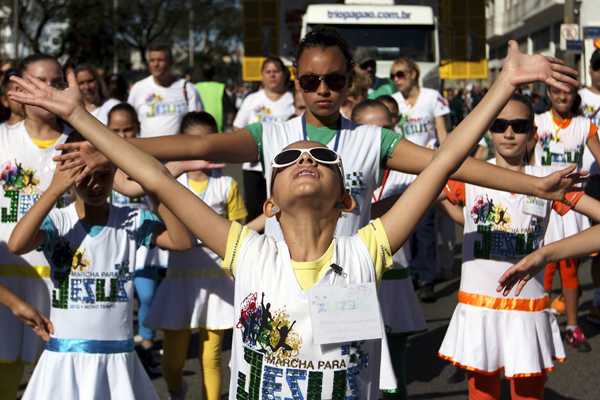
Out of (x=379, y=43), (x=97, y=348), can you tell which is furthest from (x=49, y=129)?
(x=379, y=43)

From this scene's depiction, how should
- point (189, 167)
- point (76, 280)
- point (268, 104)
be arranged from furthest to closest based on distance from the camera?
1. point (268, 104)
2. point (76, 280)
3. point (189, 167)

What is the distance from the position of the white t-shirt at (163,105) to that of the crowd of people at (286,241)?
4.90 feet

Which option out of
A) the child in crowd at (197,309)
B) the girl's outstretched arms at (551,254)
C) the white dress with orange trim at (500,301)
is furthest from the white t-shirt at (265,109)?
the girl's outstretched arms at (551,254)

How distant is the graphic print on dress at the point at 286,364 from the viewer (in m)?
3.31

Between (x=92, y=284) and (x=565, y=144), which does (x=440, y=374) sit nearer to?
(x=565, y=144)

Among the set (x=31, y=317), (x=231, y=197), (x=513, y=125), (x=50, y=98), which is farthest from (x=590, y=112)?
(x=50, y=98)

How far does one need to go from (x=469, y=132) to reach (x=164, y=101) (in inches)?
269

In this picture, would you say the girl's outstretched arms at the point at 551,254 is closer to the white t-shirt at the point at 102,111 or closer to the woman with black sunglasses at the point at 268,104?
the white t-shirt at the point at 102,111

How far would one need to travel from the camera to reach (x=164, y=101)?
992 cm

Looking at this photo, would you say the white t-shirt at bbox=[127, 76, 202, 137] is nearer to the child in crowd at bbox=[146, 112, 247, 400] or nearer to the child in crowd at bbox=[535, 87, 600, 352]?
the child in crowd at bbox=[535, 87, 600, 352]

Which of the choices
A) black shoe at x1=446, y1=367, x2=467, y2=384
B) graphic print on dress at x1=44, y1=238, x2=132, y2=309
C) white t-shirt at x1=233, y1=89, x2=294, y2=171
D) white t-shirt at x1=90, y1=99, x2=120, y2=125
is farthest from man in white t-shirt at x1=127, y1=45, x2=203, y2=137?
graphic print on dress at x1=44, y1=238, x2=132, y2=309

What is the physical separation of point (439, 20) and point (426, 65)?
2.15 meters

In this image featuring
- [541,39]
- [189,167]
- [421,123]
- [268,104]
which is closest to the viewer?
[189,167]

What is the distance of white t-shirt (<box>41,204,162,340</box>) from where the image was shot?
4.68 meters
